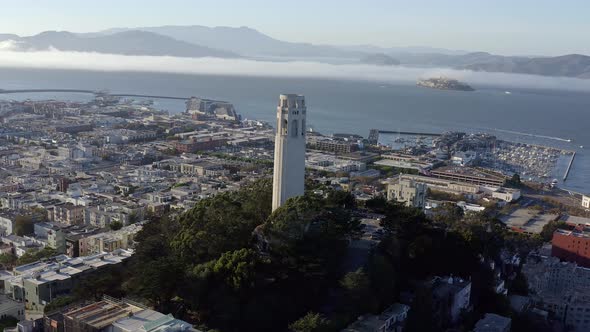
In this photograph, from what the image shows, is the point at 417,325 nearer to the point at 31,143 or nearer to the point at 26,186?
the point at 26,186

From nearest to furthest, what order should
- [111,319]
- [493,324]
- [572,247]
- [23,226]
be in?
[111,319]
[493,324]
[23,226]
[572,247]

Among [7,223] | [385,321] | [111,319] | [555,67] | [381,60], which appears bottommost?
[7,223]

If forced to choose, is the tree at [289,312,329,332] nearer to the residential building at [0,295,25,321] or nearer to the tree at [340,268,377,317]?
the tree at [340,268,377,317]

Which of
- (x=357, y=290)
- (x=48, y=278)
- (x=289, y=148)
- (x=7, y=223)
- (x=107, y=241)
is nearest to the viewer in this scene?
(x=357, y=290)

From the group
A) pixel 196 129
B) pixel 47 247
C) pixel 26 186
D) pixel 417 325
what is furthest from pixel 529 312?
pixel 196 129

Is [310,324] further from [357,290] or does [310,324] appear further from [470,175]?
[470,175]

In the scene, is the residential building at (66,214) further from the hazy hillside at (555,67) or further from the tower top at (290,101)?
the hazy hillside at (555,67)

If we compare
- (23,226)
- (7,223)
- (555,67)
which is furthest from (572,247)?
(555,67)

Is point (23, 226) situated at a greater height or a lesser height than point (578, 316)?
greater
